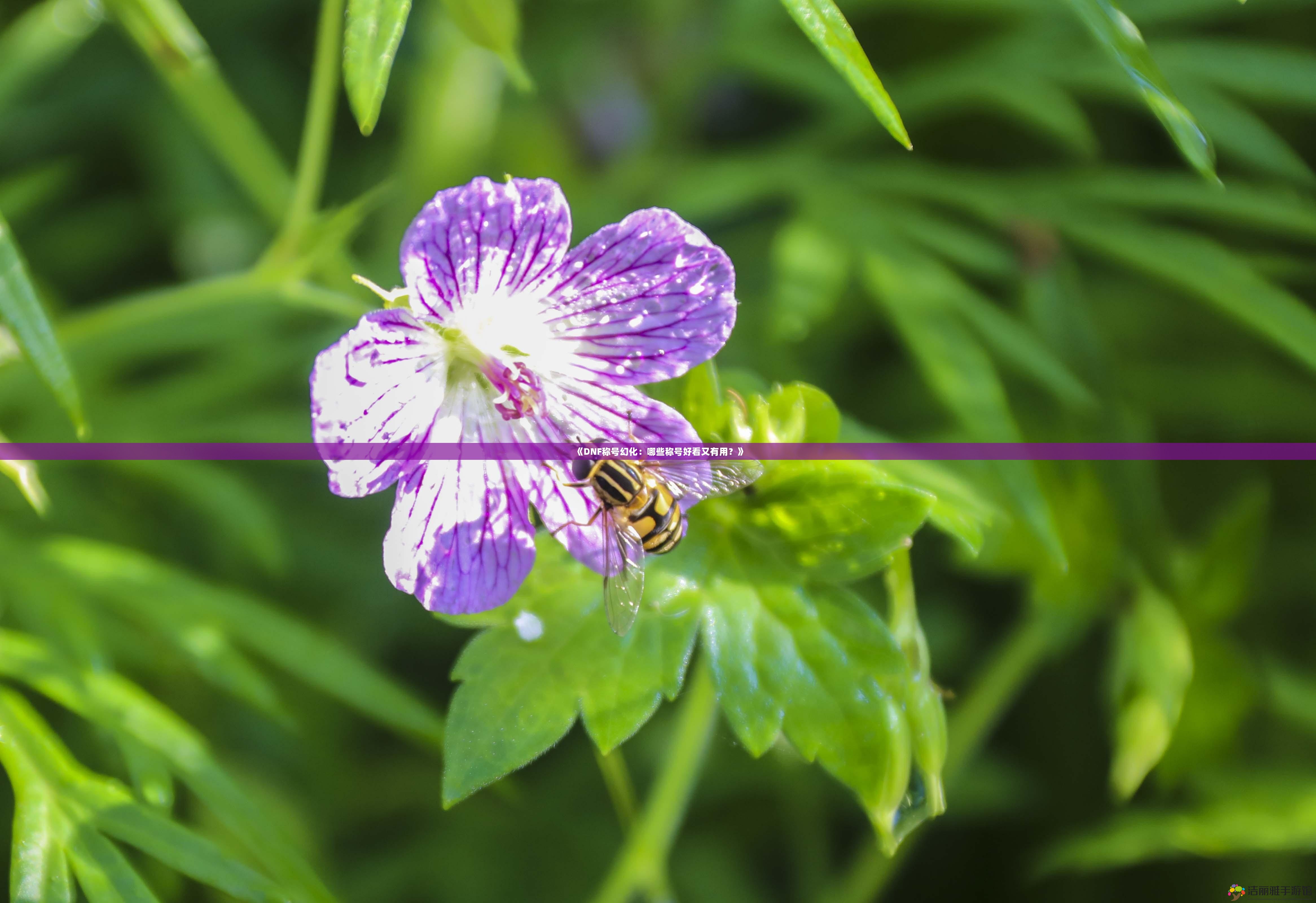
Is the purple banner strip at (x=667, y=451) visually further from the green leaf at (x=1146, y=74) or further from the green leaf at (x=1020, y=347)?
the green leaf at (x=1146, y=74)

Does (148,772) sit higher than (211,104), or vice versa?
(211,104)

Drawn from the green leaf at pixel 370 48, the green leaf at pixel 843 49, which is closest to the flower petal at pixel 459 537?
the green leaf at pixel 370 48

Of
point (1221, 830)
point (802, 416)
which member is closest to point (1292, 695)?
point (1221, 830)

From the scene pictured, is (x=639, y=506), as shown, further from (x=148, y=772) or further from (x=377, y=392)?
(x=148, y=772)

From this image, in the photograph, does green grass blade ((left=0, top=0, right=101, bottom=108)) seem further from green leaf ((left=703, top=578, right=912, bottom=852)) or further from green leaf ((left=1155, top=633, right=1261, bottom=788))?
green leaf ((left=1155, top=633, right=1261, bottom=788))

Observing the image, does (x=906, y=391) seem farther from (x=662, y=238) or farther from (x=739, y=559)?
(x=662, y=238)

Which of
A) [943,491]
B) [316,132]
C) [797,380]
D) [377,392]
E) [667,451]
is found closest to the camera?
[377,392]

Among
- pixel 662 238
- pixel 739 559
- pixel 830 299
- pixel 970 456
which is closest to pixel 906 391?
pixel 830 299
